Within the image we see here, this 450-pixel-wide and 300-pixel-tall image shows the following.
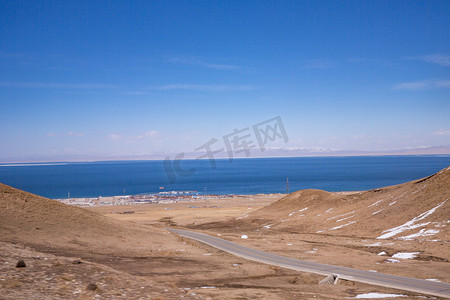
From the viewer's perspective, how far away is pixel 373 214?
53500 millimetres

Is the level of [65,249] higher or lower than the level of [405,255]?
higher

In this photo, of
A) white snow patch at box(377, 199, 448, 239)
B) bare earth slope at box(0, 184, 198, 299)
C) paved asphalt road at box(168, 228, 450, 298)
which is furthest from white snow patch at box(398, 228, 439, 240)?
bare earth slope at box(0, 184, 198, 299)

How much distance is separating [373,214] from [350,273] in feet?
99.9

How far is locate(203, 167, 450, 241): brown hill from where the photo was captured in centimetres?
4416

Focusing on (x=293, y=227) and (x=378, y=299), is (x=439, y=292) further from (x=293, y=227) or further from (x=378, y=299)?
(x=293, y=227)

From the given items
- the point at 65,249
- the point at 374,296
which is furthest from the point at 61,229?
the point at 374,296

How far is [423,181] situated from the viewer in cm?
5753

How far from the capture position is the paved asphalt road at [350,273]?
21.5 metres

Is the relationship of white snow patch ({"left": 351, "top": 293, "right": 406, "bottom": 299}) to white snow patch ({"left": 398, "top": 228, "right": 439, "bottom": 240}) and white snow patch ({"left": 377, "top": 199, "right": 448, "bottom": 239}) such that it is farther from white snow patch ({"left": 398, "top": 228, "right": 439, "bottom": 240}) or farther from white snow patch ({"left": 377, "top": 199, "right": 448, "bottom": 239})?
white snow patch ({"left": 377, "top": 199, "right": 448, "bottom": 239})

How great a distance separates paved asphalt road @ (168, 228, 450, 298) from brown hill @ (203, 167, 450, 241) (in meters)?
17.4

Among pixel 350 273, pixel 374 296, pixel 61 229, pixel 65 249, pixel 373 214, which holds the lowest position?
pixel 373 214

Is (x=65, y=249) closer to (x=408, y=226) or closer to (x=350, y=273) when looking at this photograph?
(x=350, y=273)

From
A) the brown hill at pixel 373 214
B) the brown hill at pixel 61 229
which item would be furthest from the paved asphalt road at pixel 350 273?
the brown hill at pixel 373 214

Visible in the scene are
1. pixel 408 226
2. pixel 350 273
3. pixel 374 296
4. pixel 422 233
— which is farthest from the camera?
pixel 408 226
